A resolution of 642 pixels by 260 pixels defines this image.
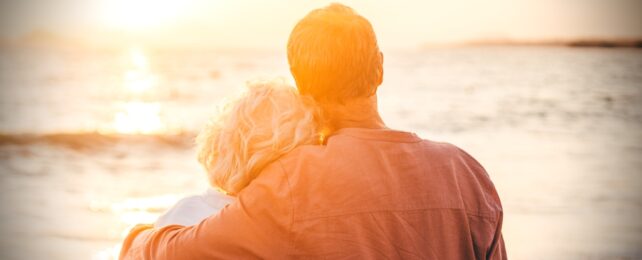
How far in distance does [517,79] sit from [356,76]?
25.5 metres

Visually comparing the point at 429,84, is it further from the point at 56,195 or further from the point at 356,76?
the point at 356,76

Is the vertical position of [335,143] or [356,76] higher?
[356,76]

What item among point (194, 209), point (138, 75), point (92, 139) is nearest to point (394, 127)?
point (92, 139)

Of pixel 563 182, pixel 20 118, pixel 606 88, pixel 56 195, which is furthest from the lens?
pixel 606 88

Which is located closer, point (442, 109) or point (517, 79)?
point (442, 109)

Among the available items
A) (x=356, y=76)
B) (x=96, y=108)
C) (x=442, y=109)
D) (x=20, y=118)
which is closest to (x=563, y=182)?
(x=356, y=76)

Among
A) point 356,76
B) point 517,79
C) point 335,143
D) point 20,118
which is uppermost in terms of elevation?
point 356,76

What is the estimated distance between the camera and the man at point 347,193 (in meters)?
1.92

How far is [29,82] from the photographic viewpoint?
998 inches

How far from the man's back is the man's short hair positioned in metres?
0.12

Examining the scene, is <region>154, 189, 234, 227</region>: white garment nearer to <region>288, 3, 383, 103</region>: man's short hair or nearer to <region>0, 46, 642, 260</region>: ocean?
<region>0, 46, 642, 260</region>: ocean

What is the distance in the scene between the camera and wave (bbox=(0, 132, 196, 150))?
41.0 ft

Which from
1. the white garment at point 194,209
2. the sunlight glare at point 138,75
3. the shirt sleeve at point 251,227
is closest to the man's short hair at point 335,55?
the shirt sleeve at point 251,227

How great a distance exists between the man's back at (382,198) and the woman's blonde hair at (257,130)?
2.1 inches
